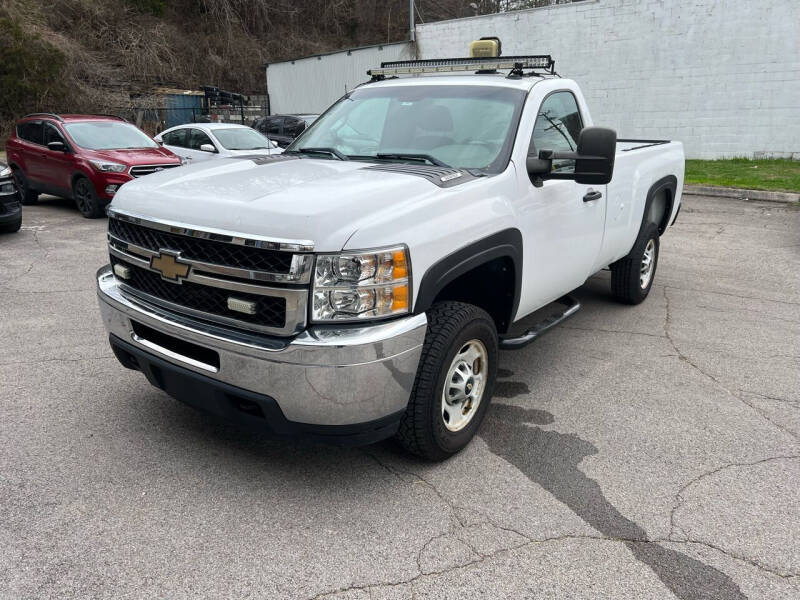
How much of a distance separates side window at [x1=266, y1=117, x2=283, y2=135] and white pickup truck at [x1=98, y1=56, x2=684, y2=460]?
1529cm

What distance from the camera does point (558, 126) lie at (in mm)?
4465

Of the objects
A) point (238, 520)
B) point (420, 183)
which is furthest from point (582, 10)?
point (238, 520)

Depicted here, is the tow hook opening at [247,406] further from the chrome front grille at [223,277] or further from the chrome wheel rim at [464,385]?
the chrome wheel rim at [464,385]

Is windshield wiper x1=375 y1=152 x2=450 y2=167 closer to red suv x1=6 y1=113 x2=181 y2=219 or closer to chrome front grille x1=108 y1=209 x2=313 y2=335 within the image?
chrome front grille x1=108 y1=209 x2=313 y2=335

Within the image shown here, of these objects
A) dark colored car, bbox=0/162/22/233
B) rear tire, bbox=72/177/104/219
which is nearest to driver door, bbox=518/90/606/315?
dark colored car, bbox=0/162/22/233

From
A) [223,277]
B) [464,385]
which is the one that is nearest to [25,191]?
[223,277]

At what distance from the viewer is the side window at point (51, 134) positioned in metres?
11.0

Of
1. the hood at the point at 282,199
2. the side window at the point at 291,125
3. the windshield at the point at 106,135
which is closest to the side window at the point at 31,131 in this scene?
the windshield at the point at 106,135

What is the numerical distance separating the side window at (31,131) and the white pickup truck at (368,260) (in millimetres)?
9151

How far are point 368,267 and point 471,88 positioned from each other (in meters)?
1.99

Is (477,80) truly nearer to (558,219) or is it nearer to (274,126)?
(558,219)

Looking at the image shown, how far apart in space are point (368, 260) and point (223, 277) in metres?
0.67

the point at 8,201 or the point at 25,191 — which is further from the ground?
the point at 8,201

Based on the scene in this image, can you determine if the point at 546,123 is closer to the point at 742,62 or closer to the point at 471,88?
the point at 471,88
